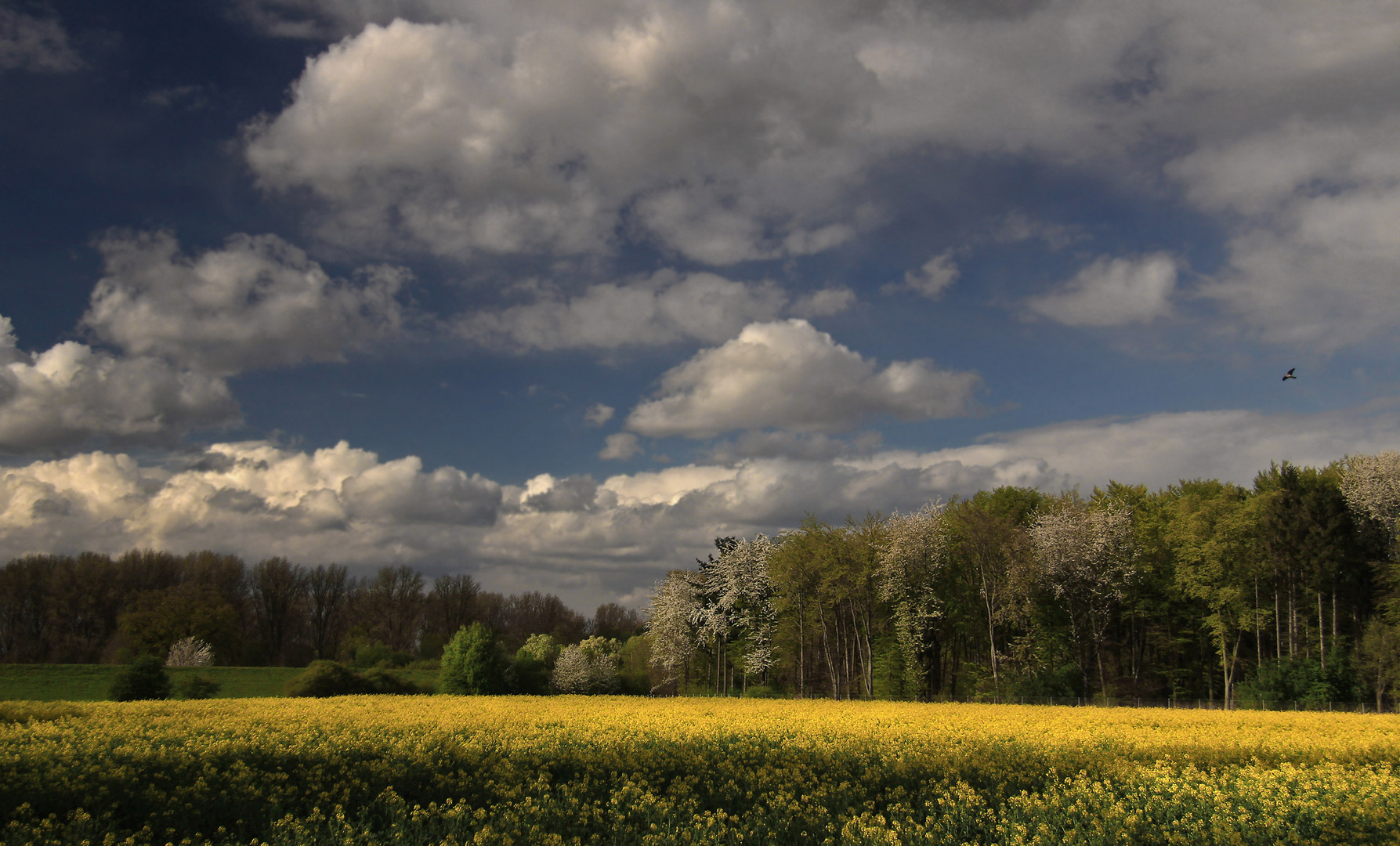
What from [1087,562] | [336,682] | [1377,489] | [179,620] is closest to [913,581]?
[1087,562]

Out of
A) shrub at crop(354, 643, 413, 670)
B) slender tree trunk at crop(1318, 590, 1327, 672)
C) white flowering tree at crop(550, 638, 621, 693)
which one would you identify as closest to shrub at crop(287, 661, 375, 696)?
white flowering tree at crop(550, 638, 621, 693)

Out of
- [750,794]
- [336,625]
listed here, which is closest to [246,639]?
[336,625]

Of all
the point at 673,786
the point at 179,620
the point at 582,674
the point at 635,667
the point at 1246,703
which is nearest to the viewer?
the point at 673,786

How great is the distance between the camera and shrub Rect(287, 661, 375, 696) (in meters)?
43.6

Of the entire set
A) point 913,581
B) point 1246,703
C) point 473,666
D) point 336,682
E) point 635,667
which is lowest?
point 635,667

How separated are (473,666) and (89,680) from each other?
1232 inches

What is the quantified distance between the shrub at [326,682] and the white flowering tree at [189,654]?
40.6m

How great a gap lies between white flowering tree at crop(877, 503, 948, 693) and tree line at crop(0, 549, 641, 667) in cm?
4592

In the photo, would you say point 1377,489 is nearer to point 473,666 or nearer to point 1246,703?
point 1246,703

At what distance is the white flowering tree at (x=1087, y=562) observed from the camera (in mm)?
55469

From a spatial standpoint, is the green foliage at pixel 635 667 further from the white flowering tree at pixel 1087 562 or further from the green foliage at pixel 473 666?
the white flowering tree at pixel 1087 562

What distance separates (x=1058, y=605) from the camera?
60.5 meters

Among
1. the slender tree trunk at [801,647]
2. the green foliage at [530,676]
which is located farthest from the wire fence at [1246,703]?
the green foliage at [530,676]

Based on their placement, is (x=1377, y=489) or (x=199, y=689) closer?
(x=199, y=689)
